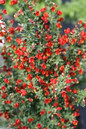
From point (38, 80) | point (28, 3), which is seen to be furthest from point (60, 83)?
point (28, 3)

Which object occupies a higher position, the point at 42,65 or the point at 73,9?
the point at 73,9

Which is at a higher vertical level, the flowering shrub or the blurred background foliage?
the blurred background foliage

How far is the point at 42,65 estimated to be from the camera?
7.02ft

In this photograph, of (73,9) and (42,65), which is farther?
(73,9)

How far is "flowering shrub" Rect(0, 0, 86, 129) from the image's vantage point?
2072 millimetres

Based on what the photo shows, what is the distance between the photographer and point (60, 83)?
1.96m

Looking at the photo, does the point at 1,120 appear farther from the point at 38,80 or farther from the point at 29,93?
the point at 38,80

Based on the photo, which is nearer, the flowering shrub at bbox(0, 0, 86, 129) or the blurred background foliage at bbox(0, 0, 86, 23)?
the flowering shrub at bbox(0, 0, 86, 129)

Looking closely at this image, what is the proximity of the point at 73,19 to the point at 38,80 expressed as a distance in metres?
2.34

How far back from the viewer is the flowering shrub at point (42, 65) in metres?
2.07

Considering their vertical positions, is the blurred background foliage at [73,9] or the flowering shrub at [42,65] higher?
the blurred background foliage at [73,9]

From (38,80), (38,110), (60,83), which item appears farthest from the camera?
(38,110)

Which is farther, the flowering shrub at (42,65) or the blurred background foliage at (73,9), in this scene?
the blurred background foliage at (73,9)

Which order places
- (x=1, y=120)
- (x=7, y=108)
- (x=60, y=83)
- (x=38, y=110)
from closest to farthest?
(x=60, y=83), (x=7, y=108), (x=38, y=110), (x=1, y=120)
